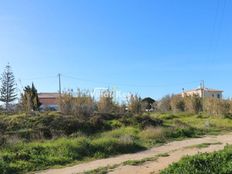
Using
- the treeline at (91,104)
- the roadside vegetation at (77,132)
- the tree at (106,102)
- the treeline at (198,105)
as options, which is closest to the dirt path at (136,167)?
the roadside vegetation at (77,132)

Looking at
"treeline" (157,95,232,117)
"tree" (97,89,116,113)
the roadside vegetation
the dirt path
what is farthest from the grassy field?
"treeline" (157,95,232,117)

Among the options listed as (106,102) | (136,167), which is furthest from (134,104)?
(136,167)

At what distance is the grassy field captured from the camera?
47.0ft

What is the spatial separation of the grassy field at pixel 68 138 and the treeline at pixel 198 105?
1645 cm

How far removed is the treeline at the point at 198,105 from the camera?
142 feet

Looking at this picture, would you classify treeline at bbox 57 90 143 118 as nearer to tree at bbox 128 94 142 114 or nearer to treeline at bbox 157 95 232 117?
tree at bbox 128 94 142 114

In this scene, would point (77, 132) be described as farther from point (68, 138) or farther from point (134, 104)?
point (134, 104)

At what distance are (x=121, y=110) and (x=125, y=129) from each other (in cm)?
1176

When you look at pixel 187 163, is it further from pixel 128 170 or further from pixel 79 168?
pixel 79 168


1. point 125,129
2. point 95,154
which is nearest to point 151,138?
point 125,129

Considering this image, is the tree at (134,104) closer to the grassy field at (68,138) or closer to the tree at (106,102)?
the tree at (106,102)

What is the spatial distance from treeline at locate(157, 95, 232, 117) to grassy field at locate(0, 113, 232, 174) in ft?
54.0

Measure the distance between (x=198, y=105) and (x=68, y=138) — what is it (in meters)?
33.8

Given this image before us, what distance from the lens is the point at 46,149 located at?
1552 centimetres
